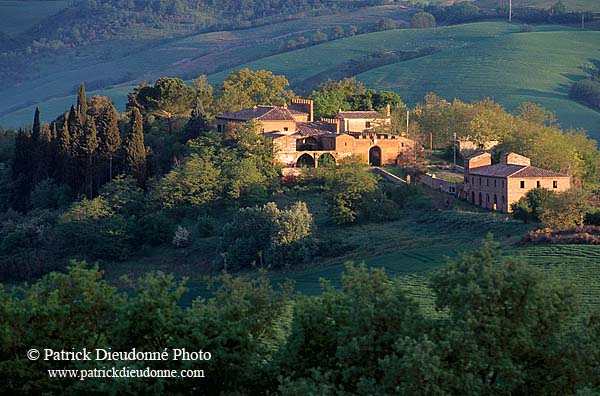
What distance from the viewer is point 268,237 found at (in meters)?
50.0

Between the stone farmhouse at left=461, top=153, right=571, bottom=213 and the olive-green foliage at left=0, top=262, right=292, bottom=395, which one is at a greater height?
the olive-green foliage at left=0, top=262, right=292, bottom=395

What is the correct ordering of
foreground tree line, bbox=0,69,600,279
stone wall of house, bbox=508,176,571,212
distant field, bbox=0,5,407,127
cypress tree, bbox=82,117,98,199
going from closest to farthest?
stone wall of house, bbox=508,176,571,212, foreground tree line, bbox=0,69,600,279, cypress tree, bbox=82,117,98,199, distant field, bbox=0,5,407,127

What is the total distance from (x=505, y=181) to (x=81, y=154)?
2141cm

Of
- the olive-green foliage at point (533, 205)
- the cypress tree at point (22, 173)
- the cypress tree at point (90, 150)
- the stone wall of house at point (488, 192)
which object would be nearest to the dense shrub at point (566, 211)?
the olive-green foliage at point (533, 205)

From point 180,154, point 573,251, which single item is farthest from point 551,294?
point 180,154

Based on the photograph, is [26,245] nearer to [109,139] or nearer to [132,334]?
[109,139]

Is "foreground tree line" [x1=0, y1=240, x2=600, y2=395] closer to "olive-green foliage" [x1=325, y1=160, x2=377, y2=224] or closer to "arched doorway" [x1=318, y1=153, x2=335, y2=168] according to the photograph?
"olive-green foliage" [x1=325, y1=160, x2=377, y2=224]

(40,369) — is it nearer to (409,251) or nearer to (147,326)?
(147,326)

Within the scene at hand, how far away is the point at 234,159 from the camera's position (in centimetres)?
5734

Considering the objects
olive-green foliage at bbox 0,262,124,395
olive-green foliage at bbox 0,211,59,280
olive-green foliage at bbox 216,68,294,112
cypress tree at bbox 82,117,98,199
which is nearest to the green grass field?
olive-green foliage at bbox 216,68,294,112

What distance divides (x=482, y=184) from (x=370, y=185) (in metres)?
4.93

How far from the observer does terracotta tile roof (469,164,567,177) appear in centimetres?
4997

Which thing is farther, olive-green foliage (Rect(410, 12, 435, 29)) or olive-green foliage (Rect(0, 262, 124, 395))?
olive-green foliage (Rect(410, 12, 435, 29))

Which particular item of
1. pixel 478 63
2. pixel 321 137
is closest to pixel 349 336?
pixel 321 137
